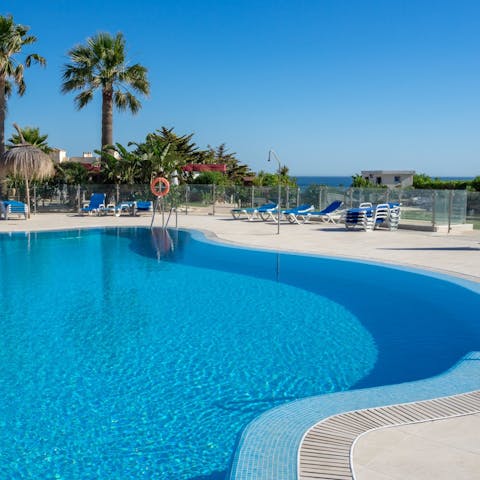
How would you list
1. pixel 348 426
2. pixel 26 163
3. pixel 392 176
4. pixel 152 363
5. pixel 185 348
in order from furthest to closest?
pixel 392 176, pixel 26 163, pixel 185 348, pixel 152 363, pixel 348 426

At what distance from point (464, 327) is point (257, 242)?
841 cm

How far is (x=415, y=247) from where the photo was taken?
1514 cm

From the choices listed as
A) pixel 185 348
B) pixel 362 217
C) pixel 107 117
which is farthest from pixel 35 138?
pixel 185 348

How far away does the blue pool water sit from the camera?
4758 mm

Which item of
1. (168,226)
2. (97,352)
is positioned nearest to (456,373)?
(97,352)

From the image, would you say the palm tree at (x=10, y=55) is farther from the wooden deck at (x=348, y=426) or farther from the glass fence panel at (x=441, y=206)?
the wooden deck at (x=348, y=426)

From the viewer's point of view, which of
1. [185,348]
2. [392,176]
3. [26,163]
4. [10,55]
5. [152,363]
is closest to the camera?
[152,363]

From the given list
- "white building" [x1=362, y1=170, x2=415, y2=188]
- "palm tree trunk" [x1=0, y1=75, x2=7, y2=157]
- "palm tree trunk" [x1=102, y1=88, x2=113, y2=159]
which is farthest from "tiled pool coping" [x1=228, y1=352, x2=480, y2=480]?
"white building" [x1=362, y1=170, x2=415, y2=188]

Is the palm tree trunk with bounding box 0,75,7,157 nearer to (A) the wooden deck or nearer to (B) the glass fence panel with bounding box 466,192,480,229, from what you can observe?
(B) the glass fence panel with bounding box 466,192,480,229

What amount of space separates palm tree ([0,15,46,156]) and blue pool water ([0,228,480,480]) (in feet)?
45.8

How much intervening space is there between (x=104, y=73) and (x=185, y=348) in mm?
22874

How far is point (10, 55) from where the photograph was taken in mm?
24094

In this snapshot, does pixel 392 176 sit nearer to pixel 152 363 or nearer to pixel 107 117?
pixel 107 117

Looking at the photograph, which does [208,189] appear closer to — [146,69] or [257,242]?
[146,69]
